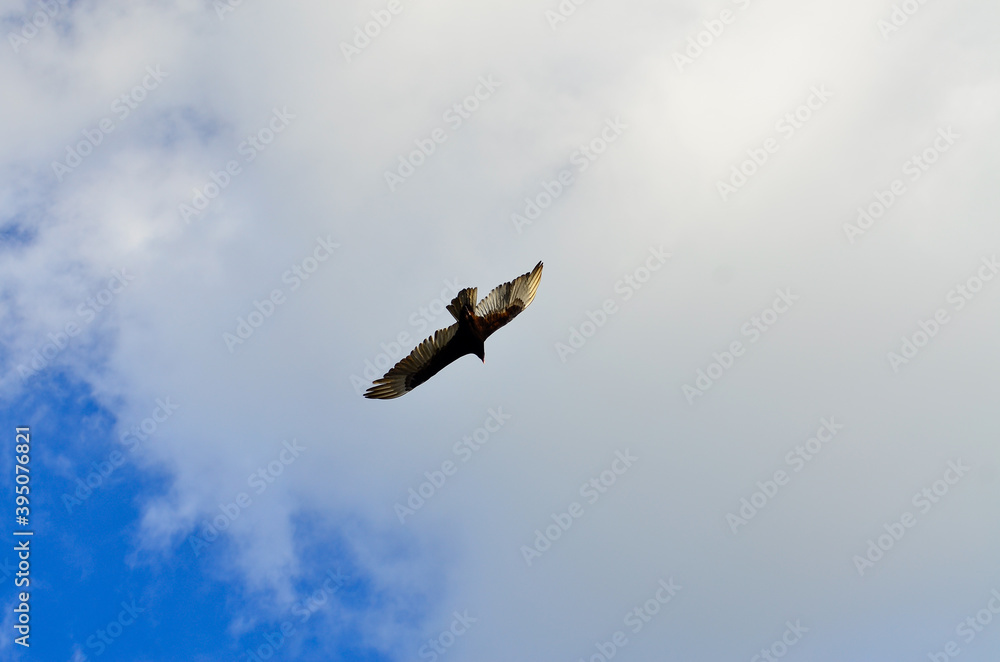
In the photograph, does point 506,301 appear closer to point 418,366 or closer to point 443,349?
point 443,349

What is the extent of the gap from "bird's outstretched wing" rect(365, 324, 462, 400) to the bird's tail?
115 centimetres

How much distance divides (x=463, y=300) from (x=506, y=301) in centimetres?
311

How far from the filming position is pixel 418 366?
107ft

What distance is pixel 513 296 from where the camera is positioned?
3375 centimetres

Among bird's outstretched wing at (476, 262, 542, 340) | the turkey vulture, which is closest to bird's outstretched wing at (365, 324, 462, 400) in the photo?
the turkey vulture

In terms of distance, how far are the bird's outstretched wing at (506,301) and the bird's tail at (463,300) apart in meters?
1.29

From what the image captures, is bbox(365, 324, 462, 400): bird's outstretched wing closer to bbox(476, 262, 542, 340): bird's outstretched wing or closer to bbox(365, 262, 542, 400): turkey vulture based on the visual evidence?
bbox(365, 262, 542, 400): turkey vulture

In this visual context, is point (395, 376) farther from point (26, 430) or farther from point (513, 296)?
point (26, 430)

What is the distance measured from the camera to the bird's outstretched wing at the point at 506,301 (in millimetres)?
32750

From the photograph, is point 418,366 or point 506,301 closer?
point 418,366

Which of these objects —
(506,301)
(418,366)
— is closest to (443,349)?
(418,366)

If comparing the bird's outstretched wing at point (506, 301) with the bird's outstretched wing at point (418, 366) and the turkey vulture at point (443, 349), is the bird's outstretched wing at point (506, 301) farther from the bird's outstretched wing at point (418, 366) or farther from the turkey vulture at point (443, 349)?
the bird's outstretched wing at point (418, 366)

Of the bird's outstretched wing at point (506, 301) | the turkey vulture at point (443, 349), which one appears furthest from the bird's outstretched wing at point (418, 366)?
the bird's outstretched wing at point (506, 301)

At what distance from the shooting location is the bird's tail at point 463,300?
102 feet
